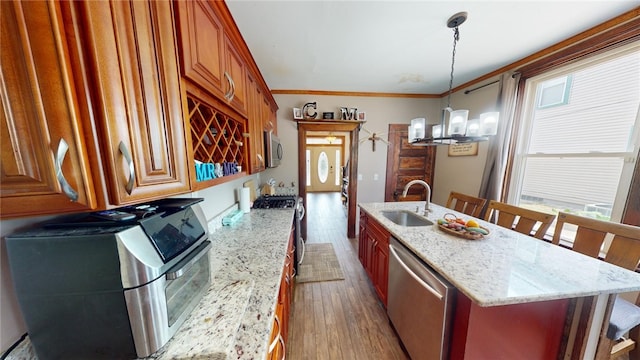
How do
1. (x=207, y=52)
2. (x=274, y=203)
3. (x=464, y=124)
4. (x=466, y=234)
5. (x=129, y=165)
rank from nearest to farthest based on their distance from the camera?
(x=129, y=165), (x=207, y=52), (x=466, y=234), (x=464, y=124), (x=274, y=203)

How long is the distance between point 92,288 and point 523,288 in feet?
5.39

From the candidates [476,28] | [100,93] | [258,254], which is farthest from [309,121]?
[100,93]

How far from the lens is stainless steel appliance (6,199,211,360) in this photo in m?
0.50

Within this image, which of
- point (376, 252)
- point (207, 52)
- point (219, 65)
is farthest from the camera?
point (376, 252)

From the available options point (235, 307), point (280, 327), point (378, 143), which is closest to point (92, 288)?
point (235, 307)

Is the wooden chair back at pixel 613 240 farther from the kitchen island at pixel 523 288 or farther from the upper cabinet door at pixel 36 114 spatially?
the upper cabinet door at pixel 36 114

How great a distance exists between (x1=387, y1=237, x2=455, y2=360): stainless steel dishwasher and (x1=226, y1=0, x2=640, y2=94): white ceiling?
6.02ft

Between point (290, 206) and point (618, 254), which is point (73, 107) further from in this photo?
point (618, 254)

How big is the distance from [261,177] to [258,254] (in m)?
2.22

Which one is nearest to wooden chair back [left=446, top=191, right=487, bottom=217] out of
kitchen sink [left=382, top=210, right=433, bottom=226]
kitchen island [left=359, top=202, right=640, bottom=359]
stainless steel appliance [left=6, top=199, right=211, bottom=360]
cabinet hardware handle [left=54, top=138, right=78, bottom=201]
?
kitchen sink [left=382, top=210, right=433, bottom=226]

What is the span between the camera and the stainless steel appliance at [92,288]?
500 mm

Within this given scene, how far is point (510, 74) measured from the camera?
228cm

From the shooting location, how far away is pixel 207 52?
101cm

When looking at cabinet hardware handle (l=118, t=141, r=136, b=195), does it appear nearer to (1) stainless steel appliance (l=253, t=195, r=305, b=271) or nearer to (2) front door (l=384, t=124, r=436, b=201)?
(1) stainless steel appliance (l=253, t=195, r=305, b=271)
